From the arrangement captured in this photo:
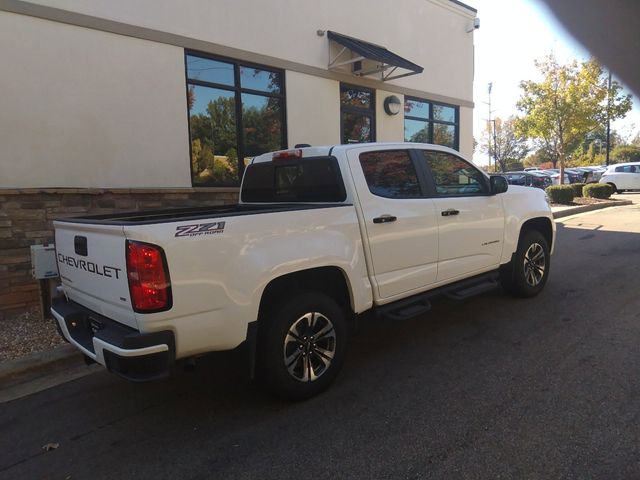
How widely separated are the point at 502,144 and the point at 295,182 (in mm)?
60806

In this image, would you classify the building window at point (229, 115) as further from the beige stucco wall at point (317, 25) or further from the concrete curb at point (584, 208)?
the concrete curb at point (584, 208)

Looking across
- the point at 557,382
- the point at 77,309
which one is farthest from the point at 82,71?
the point at 557,382

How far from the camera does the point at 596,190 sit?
18375 mm

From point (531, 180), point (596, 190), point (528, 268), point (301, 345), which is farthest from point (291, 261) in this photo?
point (531, 180)

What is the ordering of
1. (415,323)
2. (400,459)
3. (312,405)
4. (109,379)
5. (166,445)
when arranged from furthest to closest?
(415,323) → (109,379) → (312,405) → (166,445) → (400,459)

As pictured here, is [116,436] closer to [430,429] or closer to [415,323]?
[430,429]

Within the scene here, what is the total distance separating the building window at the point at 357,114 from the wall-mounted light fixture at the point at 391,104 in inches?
14.0

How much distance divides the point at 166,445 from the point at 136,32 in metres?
5.90

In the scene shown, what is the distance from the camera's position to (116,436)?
3.16m

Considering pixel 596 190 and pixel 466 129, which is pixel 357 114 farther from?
pixel 596 190

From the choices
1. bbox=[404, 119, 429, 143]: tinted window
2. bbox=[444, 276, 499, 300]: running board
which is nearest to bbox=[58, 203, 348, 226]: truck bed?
bbox=[444, 276, 499, 300]: running board

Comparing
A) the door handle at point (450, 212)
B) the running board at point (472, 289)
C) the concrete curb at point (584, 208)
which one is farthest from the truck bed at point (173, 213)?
the concrete curb at point (584, 208)

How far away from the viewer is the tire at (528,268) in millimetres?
5566

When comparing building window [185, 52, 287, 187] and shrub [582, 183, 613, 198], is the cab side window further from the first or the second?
shrub [582, 183, 613, 198]
